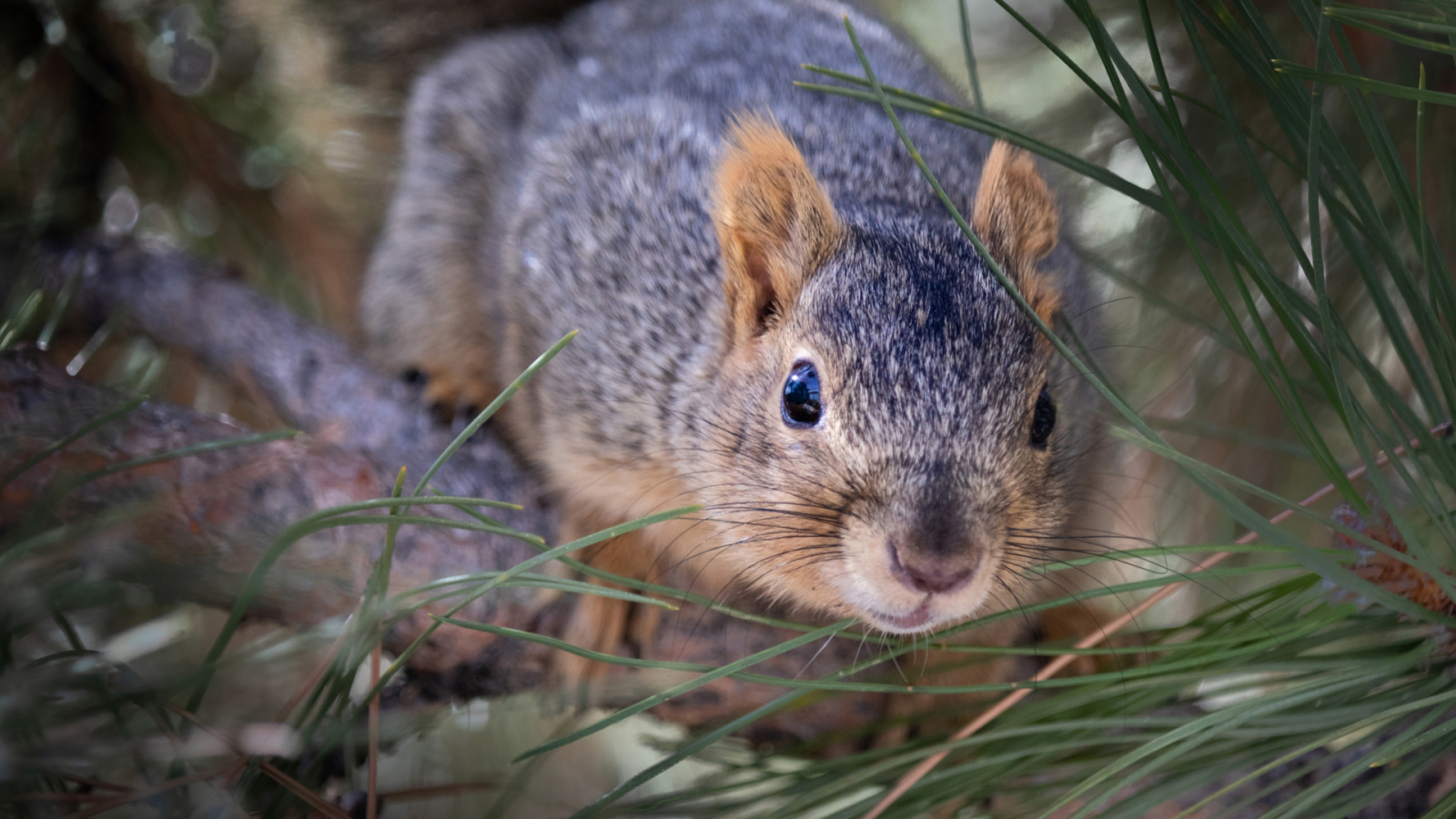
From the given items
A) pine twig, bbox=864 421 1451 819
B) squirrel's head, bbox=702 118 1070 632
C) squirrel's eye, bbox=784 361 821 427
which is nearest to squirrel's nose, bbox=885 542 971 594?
squirrel's head, bbox=702 118 1070 632

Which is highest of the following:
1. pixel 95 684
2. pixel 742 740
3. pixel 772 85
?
pixel 772 85

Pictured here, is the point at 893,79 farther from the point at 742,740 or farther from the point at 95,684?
the point at 95,684

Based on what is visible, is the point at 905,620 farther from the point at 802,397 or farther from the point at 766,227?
the point at 766,227

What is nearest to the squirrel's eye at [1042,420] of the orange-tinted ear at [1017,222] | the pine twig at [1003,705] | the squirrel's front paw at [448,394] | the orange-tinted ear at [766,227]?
the orange-tinted ear at [1017,222]

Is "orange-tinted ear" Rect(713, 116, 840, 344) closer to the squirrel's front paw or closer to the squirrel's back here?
the squirrel's back

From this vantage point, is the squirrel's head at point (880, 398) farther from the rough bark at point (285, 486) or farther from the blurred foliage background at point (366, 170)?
the blurred foliage background at point (366, 170)

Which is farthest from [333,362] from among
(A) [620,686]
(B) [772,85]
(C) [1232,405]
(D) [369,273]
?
(C) [1232,405]

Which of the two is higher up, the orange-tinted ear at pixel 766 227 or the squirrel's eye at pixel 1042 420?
the orange-tinted ear at pixel 766 227
